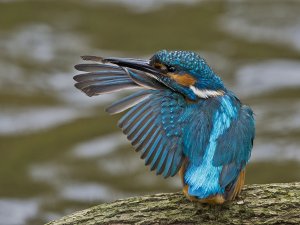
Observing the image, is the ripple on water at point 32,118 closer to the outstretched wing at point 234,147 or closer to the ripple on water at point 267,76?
the ripple on water at point 267,76

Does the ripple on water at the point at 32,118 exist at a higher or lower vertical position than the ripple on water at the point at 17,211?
higher

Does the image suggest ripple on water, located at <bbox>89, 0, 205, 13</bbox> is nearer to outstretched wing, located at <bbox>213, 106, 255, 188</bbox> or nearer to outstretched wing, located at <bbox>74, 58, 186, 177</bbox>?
Answer: outstretched wing, located at <bbox>74, 58, 186, 177</bbox>

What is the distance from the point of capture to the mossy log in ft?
13.7

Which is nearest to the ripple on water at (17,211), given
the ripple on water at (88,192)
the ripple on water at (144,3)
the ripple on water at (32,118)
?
the ripple on water at (88,192)

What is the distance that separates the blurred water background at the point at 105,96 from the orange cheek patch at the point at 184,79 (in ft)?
10.1

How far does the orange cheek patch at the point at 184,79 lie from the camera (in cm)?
439

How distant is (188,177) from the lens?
413 centimetres

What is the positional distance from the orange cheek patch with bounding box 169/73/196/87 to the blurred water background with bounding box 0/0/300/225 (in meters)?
3.09

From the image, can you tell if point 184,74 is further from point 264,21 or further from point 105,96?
point 264,21

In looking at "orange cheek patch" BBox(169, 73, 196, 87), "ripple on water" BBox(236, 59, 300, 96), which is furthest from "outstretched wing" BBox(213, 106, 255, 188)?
Result: "ripple on water" BBox(236, 59, 300, 96)

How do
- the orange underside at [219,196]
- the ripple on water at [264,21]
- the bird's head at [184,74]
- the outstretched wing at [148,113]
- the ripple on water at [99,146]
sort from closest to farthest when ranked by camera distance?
the orange underside at [219,196], the outstretched wing at [148,113], the bird's head at [184,74], the ripple on water at [99,146], the ripple on water at [264,21]

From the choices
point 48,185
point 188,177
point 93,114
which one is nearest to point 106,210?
point 188,177

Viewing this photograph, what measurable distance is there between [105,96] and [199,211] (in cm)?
471

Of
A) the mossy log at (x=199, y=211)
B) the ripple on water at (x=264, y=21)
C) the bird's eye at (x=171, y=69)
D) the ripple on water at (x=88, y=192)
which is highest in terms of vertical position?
the ripple on water at (x=264, y=21)
